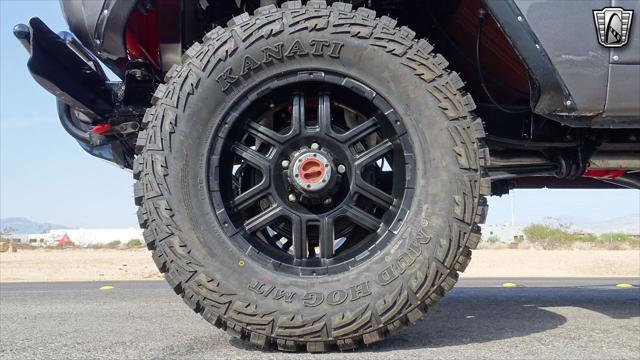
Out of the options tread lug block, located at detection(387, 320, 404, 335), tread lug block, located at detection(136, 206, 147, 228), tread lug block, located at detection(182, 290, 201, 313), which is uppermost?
tread lug block, located at detection(136, 206, 147, 228)

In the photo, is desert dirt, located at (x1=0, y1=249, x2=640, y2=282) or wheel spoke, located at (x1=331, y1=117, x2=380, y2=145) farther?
desert dirt, located at (x1=0, y1=249, x2=640, y2=282)

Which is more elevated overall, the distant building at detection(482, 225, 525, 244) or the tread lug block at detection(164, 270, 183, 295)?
the distant building at detection(482, 225, 525, 244)

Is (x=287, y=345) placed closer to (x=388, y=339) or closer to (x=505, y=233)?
(x=388, y=339)

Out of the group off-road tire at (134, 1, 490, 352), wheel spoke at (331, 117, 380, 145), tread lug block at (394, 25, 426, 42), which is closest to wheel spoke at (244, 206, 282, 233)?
off-road tire at (134, 1, 490, 352)

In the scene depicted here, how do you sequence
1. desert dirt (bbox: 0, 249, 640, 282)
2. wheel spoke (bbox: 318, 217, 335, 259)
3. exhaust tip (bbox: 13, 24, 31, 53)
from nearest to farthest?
wheel spoke (bbox: 318, 217, 335, 259) < exhaust tip (bbox: 13, 24, 31, 53) < desert dirt (bbox: 0, 249, 640, 282)

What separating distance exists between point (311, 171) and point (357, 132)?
0.26 m

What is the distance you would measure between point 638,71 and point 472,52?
2.96 ft

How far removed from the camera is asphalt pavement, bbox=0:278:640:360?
2145mm

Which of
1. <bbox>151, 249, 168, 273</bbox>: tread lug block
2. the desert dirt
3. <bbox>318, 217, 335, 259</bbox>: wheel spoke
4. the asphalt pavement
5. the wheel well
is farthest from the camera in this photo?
the desert dirt

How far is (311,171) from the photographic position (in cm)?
233

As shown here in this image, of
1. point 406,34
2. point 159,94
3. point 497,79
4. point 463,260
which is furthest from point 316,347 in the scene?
point 497,79

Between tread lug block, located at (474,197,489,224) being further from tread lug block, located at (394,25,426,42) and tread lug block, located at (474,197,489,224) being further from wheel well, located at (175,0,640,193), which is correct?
wheel well, located at (175,0,640,193)

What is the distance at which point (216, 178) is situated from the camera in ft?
7.72

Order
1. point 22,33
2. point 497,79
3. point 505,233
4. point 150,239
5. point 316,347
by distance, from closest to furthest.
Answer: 1. point 316,347
2. point 150,239
3. point 22,33
4. point 497,79
5. point 505,233
